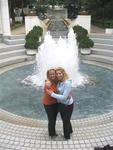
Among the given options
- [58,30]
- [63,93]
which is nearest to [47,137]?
[63,93]

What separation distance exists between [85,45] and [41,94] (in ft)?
17.6

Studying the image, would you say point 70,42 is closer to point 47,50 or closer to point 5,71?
point 47,50

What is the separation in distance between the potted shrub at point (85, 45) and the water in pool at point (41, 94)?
2.52 m

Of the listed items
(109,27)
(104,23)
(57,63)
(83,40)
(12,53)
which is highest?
(104,23)

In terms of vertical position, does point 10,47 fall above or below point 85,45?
below

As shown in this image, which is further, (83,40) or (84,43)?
(83,40)

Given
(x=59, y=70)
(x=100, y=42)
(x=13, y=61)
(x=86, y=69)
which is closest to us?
(x=59, y=70)

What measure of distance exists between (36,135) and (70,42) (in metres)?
7.45

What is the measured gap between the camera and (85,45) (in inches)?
526

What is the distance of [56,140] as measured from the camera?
211 inches

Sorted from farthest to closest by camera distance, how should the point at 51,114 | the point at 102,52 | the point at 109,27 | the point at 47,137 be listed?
the point at 109,27
the point at 102,52
the point at 47,137
the point at 51,114

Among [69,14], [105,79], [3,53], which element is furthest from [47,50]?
[69,14]

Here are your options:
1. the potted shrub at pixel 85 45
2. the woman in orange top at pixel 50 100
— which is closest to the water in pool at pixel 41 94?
the woman in orange top at pixel 50 100

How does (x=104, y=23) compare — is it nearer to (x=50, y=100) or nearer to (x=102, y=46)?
(x=102, y=46)
